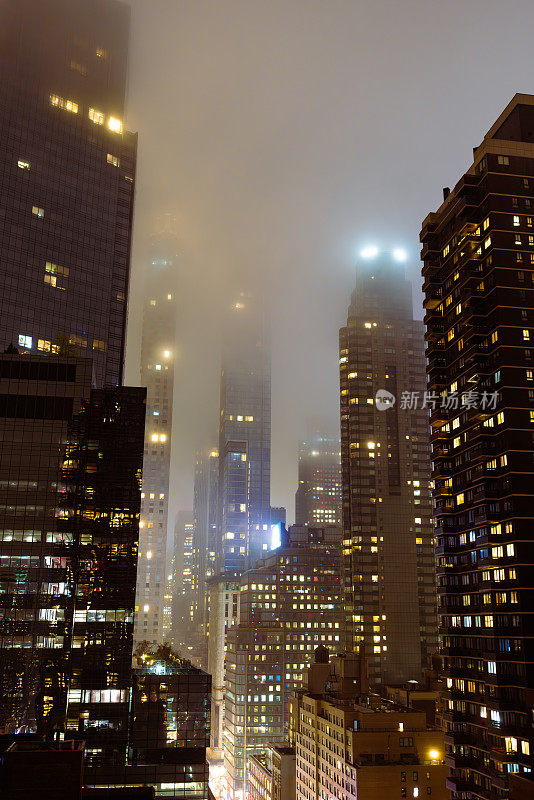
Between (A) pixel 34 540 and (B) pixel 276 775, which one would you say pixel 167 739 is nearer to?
(A) pixel 34 540

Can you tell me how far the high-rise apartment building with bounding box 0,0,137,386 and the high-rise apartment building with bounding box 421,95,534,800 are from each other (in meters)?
83.4

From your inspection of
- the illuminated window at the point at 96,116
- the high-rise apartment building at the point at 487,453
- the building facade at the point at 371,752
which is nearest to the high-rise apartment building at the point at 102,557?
the building facade at the point at 371,752

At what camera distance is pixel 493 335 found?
11619 cm

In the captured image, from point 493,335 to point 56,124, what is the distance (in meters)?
130

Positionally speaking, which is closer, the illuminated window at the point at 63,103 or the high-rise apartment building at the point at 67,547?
the high-rise apartment building at the point at 67,547

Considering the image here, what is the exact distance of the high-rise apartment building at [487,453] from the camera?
326 ft

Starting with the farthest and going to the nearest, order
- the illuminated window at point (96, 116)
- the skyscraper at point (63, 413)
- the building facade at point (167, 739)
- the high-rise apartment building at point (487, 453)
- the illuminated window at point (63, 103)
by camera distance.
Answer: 1. the illuminated window at point (96, 116)
2. the illuminated window at point (63, 103)
3. the skyscraper at point (63, 413)
4. the building facade at point (167, 739)
5. the high-rise apartment building at point (487, 453)

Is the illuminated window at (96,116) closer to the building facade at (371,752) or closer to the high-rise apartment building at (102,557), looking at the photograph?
the high-rise apartment building at (102,557)

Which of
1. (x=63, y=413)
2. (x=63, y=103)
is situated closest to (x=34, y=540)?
(x=63, y=413)

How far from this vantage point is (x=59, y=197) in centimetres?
17688

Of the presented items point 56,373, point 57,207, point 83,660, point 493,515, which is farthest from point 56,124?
point 493,515

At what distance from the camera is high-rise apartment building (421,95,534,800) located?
9950 centimetres

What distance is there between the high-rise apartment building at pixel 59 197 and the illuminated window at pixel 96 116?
0.28 meters

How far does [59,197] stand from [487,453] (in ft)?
404
